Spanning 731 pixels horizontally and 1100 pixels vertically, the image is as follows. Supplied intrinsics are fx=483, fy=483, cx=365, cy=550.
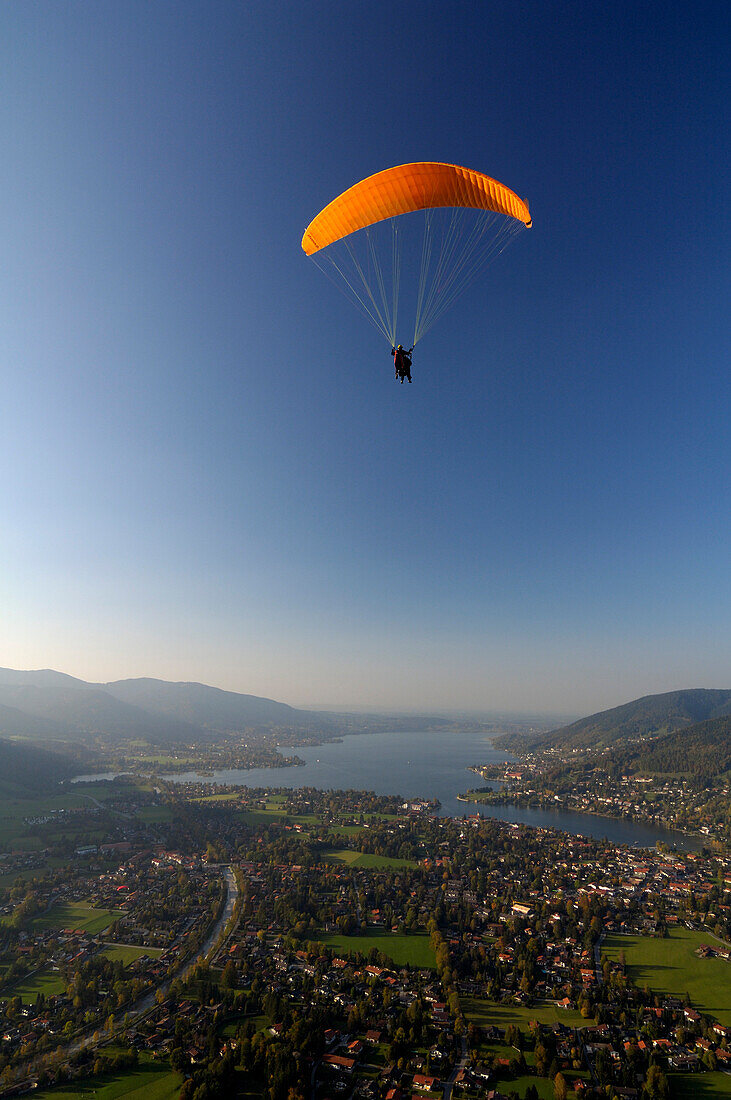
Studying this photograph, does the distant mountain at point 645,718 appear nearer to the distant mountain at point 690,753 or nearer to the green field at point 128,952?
the distant mountain at point 690,753

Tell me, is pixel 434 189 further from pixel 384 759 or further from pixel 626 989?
pixel 384 759

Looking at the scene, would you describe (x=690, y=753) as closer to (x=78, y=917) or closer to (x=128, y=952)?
(x=128, y=952)

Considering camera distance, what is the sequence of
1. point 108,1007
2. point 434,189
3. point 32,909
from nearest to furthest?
point 434,189, point 108,1007, point 32,909

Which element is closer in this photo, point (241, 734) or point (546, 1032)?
point (546, 1032)

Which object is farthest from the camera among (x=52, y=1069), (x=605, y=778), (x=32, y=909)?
(x=605, y=778)

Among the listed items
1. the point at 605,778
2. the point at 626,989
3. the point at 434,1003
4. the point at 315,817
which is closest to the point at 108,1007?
the point at 434,1003

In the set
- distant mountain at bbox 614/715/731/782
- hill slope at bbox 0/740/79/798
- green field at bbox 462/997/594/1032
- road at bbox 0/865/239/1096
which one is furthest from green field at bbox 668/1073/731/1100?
hill slope at bbox 0/740/79/798
